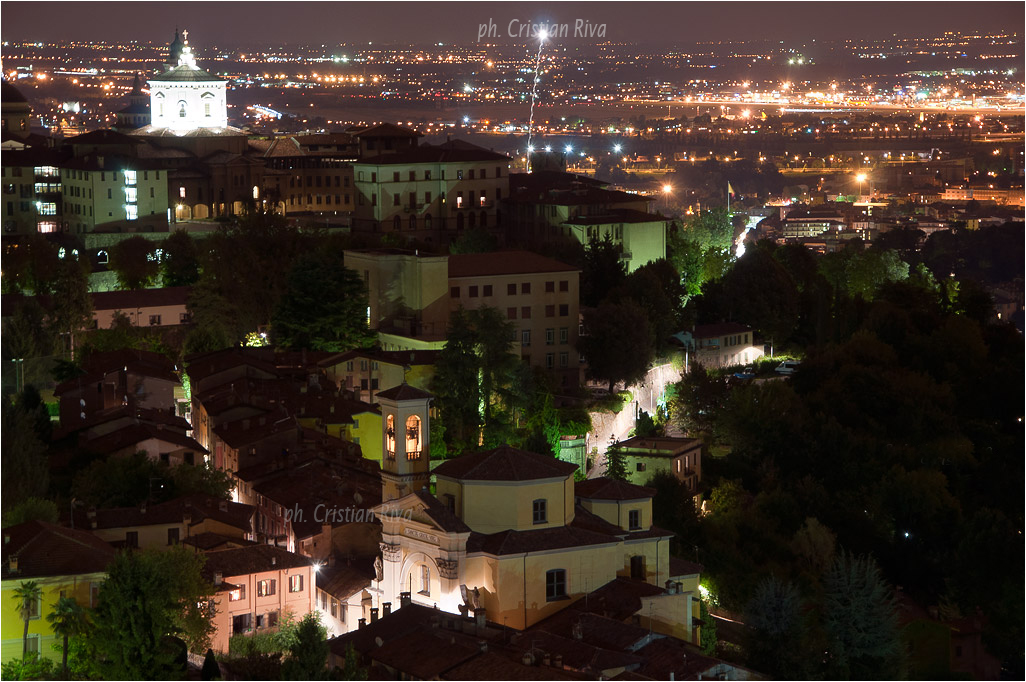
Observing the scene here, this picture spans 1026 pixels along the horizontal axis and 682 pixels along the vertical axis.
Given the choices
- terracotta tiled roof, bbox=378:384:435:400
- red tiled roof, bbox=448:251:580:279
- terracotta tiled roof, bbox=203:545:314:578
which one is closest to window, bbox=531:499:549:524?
terracotta tiled roof, bbox=378:384:435:400

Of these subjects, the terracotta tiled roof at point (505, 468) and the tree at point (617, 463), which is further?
the tree at point (617, 463)

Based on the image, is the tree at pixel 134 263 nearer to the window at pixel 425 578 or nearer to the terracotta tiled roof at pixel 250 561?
the terracotta tiled roof at pixel 250 561

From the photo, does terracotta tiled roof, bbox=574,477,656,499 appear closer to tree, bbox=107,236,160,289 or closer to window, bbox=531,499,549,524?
window, bbox=531,499,549,524

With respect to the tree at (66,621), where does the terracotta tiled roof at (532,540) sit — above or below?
above

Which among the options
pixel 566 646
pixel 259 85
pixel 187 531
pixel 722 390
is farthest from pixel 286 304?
pixel 259 85

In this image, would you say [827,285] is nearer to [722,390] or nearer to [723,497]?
[722,390]

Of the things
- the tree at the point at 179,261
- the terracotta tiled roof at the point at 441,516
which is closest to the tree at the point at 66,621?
the terracotta tiled roof at the point at 441,516

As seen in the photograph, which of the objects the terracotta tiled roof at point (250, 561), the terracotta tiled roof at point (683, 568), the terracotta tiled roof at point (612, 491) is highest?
the terracotta tiled roof at point (612, 491)
